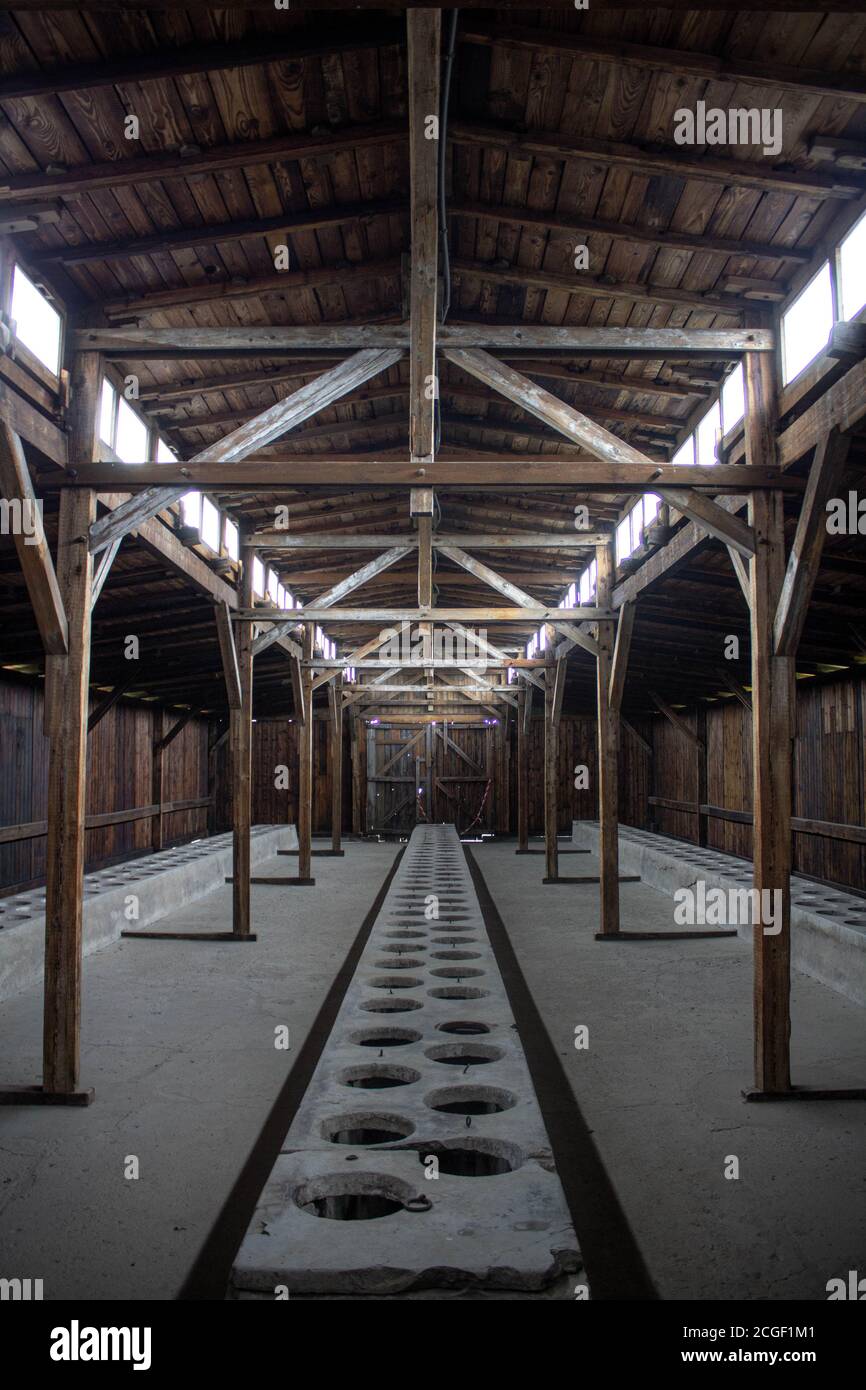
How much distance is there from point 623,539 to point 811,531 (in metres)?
5.89

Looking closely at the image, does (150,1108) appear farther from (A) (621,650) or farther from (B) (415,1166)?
(A) (621,650)

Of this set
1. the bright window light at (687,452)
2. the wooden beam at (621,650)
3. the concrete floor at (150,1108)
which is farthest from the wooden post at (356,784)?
the bright window light at (687,452)

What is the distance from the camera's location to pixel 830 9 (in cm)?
273

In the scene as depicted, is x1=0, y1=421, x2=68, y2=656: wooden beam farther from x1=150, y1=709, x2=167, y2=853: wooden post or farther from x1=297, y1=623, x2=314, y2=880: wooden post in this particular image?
x1=150, y1=709, x2=167, y2=853: wooden post

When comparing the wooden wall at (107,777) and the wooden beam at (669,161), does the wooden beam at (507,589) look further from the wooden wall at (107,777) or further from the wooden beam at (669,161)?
the wooden beam at (669,161)

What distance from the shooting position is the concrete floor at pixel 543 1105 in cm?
372

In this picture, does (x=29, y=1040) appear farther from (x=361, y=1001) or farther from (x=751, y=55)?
(x=751, y=55)

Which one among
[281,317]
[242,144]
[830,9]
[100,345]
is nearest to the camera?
[830,9]

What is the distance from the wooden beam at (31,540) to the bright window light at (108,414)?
204cm

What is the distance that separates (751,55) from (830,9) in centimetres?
203

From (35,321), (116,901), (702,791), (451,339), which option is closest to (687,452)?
(451,339)

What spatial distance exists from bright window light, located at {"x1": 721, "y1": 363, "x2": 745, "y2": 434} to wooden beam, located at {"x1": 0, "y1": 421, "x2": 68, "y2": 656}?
499 cm

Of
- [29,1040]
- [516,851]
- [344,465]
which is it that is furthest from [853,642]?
[516,851]

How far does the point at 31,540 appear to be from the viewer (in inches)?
198
